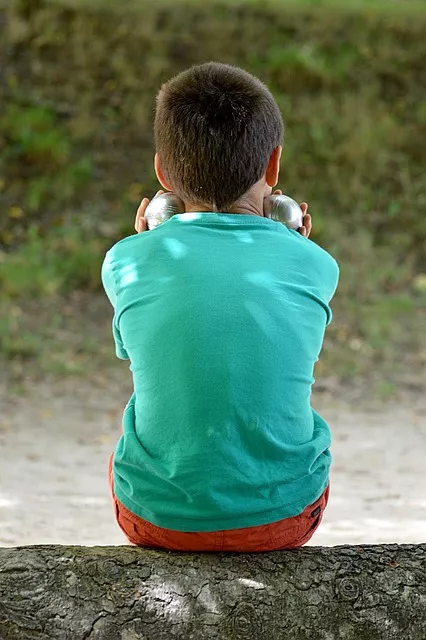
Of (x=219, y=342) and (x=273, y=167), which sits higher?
(x=273, y=167)

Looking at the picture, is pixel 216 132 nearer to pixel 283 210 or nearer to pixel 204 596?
pixel 283 210

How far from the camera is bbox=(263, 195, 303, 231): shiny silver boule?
2.11 meters

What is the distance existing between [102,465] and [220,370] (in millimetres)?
4001

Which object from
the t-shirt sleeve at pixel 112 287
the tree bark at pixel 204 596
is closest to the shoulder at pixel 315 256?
the t-shirt sleeve at pixel 112 287

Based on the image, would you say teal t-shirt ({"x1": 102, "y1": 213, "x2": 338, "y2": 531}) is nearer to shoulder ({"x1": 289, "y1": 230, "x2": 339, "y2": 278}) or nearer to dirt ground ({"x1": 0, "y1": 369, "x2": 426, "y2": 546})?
shoulder ({"x1": 289, "y1": 230, "x2": 339, "y2": 278})

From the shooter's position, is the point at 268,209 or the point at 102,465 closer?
the point at 268,209

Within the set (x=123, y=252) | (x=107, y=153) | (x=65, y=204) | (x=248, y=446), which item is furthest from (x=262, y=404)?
(x=107, y=153)

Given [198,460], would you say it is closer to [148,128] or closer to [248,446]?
[248,446]

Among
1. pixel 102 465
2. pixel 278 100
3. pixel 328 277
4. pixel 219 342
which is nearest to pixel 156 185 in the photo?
pixel 278 100

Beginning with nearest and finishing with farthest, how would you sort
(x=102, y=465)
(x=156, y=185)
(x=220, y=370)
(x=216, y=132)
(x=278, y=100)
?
(x=220, y=370) → (x=216, y=132) → (x=102, y=465) → (x=156, y=185) → (x=278, y=100)

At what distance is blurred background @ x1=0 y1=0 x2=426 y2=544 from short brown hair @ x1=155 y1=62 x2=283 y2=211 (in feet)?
12.7

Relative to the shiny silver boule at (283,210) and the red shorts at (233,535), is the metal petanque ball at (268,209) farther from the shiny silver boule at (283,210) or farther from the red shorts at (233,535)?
the red shorts at (233,535)

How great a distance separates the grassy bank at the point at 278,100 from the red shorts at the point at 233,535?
585 centimetres

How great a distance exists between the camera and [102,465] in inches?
226
